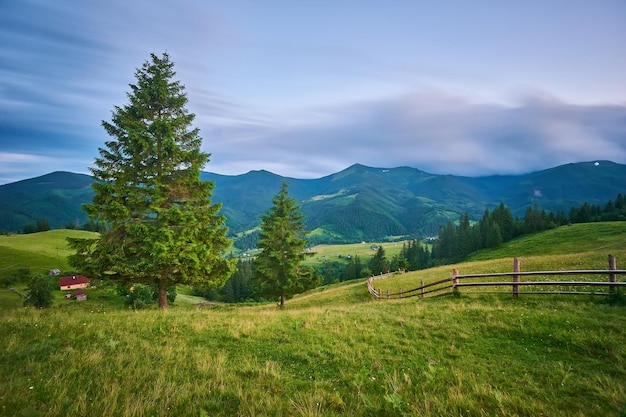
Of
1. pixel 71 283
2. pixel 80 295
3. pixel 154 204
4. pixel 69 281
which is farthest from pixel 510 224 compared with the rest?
pixel 69 281

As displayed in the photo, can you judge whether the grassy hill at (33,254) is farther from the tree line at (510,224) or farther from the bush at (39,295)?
the tree line at (510,224)

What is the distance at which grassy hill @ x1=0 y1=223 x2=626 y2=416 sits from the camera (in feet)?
16.5

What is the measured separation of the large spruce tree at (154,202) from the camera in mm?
16234

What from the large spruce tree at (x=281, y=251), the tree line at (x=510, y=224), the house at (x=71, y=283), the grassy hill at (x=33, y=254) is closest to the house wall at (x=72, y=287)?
the house at (x=71, y=283)

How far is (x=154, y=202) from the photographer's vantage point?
665 inches

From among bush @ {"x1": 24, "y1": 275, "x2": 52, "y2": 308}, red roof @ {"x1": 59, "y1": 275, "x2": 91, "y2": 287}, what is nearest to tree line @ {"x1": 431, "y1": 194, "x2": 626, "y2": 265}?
bush @ {"x1": 24, "y1": 275, "x2": 52, "y2": 308}

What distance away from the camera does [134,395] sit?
16.6 feet

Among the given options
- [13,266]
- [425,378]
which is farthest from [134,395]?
[13,266]

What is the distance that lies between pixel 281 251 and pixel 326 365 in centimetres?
2758

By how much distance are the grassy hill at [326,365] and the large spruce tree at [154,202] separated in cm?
534

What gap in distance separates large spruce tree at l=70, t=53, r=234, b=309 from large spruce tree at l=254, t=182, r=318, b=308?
15510 millimetres

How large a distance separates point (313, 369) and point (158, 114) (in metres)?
18.4

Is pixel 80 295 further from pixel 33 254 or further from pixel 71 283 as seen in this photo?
pixel 33 254

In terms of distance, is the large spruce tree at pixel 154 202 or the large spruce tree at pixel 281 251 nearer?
the large spruce tree at pixel 154 202
